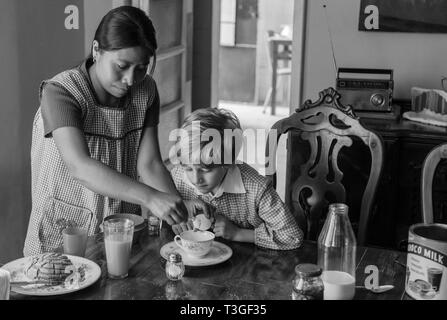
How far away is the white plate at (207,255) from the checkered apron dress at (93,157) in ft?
1.07

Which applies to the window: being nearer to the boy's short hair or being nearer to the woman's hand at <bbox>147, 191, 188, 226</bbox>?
the boy's short hair

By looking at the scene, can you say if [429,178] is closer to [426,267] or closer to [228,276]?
[426,267]

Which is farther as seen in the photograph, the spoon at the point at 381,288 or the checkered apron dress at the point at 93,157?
the checkered apron dress at the point at 93,157

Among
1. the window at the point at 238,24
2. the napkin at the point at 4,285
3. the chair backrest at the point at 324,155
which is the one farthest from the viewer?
the window at the point at 238,24

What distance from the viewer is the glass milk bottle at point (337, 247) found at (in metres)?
1.65

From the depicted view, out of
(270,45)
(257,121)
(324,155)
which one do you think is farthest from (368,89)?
(270,45)

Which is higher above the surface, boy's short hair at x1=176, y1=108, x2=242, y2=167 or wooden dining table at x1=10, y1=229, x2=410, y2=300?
boy's short hair at x1=176, y1=108, x2=242, y2=167

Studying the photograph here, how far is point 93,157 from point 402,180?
1.51 metres

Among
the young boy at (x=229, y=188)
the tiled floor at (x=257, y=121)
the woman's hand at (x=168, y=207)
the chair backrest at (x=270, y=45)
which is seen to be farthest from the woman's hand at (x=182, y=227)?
the chair backrest at (x=270, y=45)

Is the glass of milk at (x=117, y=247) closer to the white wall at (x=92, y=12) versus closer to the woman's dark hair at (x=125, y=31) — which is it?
the woman's dark hair at (x=125, y=31)

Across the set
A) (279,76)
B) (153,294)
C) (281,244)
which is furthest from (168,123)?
(279,76)

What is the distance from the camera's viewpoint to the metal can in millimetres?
1504

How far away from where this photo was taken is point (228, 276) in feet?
5.67

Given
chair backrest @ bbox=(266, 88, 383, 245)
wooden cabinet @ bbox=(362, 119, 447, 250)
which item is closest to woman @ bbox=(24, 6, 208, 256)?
chair backrest @ bbox=(266, 88, 383, 245)
